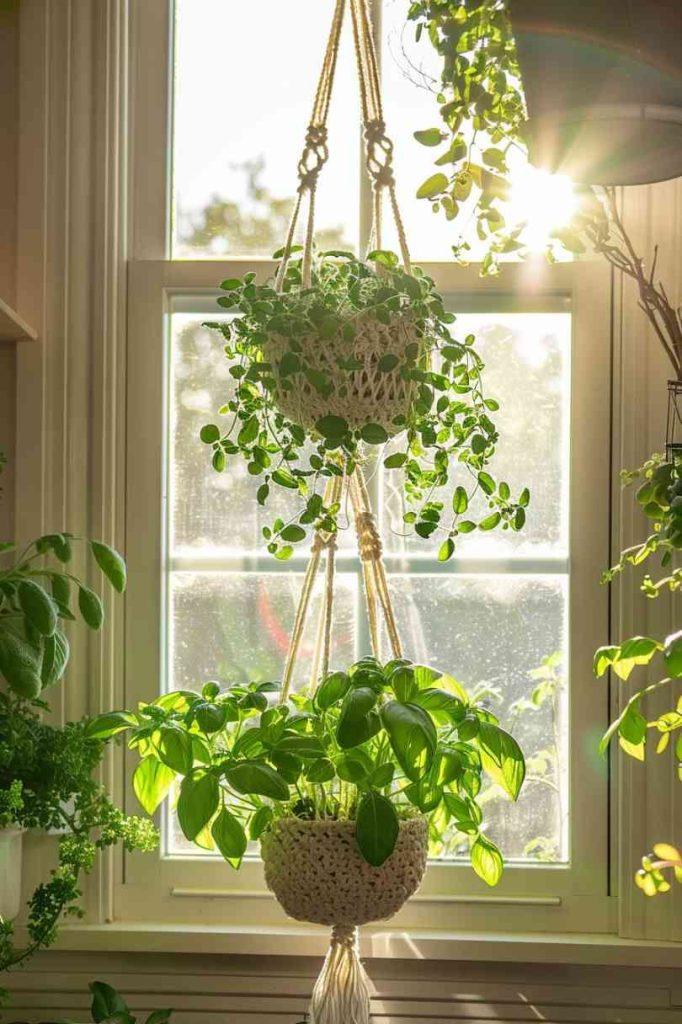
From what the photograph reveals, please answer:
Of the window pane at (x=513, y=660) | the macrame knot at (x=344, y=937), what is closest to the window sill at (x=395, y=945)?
the window pane at (x=513, y=660)

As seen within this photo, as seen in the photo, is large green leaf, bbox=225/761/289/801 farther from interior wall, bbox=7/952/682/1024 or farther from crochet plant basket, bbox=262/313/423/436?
interior wall, bbox=7/952/682/1024

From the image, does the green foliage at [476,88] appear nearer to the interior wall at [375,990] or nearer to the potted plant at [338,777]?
the potted plant at [338,777]

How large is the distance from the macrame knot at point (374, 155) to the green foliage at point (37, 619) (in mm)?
643

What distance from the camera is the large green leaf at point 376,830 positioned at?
1294 millimetres

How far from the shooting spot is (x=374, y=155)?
1.43m

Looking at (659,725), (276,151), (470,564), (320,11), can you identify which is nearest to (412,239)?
(276,151)

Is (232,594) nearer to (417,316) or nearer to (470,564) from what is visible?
(470,564)

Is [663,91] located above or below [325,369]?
above

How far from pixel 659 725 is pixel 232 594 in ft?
2.43

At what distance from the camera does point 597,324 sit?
182cm

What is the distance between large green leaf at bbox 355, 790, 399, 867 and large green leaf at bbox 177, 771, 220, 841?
7.4 inches

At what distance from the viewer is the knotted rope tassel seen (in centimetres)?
147

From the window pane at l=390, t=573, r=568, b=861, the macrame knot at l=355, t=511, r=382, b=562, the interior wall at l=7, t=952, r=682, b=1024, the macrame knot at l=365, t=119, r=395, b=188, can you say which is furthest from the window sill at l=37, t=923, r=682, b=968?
the macrame knot at l=365, t=119, r=395, b=188

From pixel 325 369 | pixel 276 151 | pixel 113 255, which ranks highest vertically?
pixel 276 151
